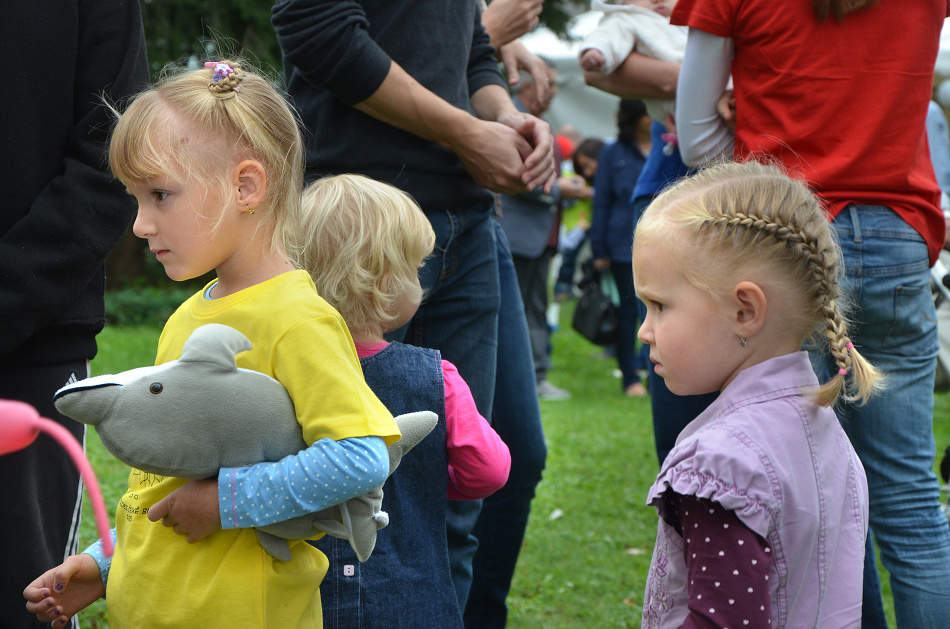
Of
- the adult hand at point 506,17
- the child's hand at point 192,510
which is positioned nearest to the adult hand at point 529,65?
the adult hand at point 506,17

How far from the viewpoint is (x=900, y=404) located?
7.27ft

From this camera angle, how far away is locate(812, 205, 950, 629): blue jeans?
2.18 m

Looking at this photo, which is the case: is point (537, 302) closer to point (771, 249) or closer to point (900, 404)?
point (900, 404)

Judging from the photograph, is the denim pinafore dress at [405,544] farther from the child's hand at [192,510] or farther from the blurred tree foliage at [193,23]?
the blurred tree foliage at [193,23]

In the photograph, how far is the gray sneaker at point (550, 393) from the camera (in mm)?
7777

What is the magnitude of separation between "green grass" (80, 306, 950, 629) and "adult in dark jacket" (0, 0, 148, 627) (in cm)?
116

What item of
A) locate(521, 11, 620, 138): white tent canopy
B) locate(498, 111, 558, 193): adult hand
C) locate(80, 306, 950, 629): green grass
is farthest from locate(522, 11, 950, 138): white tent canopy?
locate(498, 111, 558, 193): adult hand

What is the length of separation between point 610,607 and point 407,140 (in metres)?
2.05

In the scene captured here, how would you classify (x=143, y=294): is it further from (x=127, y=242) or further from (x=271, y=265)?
(x=271, y=265)

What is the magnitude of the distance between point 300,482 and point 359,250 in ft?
2.15

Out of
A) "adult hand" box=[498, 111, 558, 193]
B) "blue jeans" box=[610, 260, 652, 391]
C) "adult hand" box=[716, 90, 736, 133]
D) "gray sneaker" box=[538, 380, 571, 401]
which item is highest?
"adult hand" box=[716, 90, 736, 133]

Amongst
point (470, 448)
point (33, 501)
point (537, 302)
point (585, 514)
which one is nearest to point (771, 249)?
point (470, 448)

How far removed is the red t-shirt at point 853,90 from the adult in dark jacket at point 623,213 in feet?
16.5

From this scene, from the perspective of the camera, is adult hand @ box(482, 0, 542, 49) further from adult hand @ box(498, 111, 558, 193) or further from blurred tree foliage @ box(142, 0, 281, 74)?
blurred tree foliage @ box(142, 0, 281, 74)
